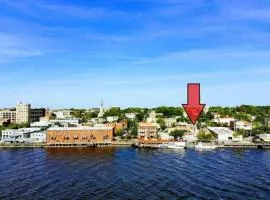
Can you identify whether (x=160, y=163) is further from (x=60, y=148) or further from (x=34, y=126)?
(x=34, y=126)

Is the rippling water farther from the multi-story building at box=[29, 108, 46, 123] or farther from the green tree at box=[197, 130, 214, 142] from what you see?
the multi-story building at box=[29, 108, 46, 123]

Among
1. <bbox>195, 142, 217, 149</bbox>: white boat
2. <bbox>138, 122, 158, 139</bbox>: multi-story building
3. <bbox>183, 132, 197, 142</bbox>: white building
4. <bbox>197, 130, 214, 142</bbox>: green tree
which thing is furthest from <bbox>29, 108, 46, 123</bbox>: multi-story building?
<bbox>195, 142, 217, 149</bbox>: white boat

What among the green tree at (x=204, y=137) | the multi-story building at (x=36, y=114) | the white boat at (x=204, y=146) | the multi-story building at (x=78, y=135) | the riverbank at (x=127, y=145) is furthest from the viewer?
the multi-story building at (x=36, y=114)

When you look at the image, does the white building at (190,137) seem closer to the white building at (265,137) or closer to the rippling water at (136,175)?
the rippling water at (136,175)

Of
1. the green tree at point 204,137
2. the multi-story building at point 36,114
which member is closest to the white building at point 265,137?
the green tree at point 204,137

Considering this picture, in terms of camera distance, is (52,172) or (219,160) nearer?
(52,172)

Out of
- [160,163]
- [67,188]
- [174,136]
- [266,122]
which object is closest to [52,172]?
[67,188]

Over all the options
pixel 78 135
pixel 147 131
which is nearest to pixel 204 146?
pixel 147 131
